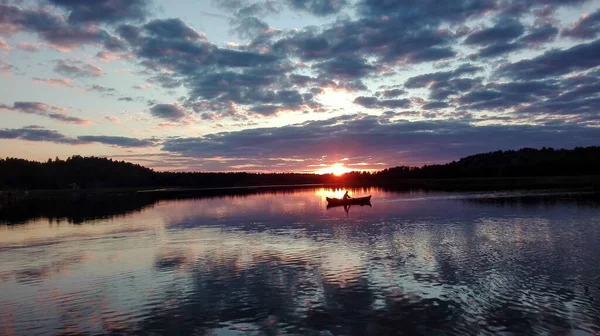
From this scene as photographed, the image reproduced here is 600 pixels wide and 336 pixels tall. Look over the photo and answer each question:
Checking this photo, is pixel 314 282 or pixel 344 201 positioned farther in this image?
pixel 344 201

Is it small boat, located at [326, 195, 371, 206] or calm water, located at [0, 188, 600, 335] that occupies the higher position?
small boat, located at [326, 195, 371, 206]

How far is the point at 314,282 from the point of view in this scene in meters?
20.1

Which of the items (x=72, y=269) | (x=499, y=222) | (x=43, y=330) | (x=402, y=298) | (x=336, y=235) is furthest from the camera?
(x=499, y=222)

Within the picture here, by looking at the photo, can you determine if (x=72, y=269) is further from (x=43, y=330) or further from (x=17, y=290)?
(x=43, y=330)

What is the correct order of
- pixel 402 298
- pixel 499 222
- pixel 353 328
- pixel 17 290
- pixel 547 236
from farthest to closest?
pixel 499 222 < pixel 547 236 < pixel 17 290 < pixel 402 298 < pixel 353 328

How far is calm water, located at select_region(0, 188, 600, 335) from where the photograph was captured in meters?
14.8

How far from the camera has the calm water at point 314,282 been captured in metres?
14.8

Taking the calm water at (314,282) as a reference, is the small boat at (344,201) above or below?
above

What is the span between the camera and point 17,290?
20.9 meters

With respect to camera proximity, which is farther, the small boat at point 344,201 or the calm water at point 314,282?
the small boat at point 344,201

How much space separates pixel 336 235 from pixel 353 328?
21.9 m

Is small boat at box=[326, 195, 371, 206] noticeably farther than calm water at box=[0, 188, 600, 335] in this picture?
Yes

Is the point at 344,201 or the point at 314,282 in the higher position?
the point at 344,201

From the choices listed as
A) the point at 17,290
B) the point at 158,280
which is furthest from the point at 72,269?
the point at 158,280
